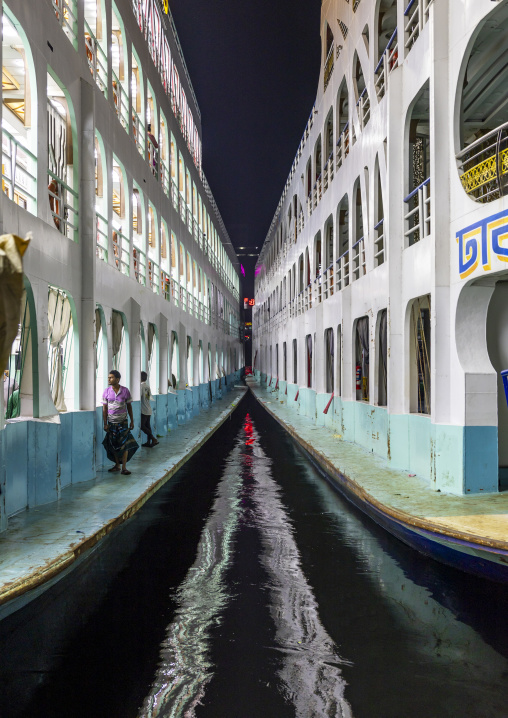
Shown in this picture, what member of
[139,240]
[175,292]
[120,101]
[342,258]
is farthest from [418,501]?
[175,292]

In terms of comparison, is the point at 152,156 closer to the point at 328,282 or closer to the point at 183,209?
the point at 328,282

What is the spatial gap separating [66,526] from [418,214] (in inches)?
332

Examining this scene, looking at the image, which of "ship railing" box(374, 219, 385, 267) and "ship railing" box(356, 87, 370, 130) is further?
"ship railing" box(356, 87, 370, 130)

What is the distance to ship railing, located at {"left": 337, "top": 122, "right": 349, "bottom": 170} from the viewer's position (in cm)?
1737

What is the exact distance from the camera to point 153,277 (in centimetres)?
1848

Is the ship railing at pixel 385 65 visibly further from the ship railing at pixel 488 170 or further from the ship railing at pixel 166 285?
the ship railing at pixel 166 285

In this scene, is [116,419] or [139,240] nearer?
[116,419]

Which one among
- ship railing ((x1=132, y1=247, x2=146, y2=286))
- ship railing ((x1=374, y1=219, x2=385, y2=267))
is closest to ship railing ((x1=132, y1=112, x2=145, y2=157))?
ship railing ((x1=132, y1=247, x2=146, y2=286))

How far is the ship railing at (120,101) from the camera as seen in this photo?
1391 centimetres

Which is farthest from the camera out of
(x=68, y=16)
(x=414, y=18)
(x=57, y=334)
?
(x=68, y=16)

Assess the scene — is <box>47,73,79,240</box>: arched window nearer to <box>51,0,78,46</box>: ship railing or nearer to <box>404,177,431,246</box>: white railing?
<box>51,0,78,46</box>: ship railing

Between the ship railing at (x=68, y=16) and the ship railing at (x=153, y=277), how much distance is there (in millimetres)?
7643

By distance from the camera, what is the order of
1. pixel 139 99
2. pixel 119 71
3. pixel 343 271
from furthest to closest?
pixel 343 271 → pixel 139 99 → pixel 119 71

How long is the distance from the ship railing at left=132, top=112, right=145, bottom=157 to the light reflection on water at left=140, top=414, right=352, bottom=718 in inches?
434
